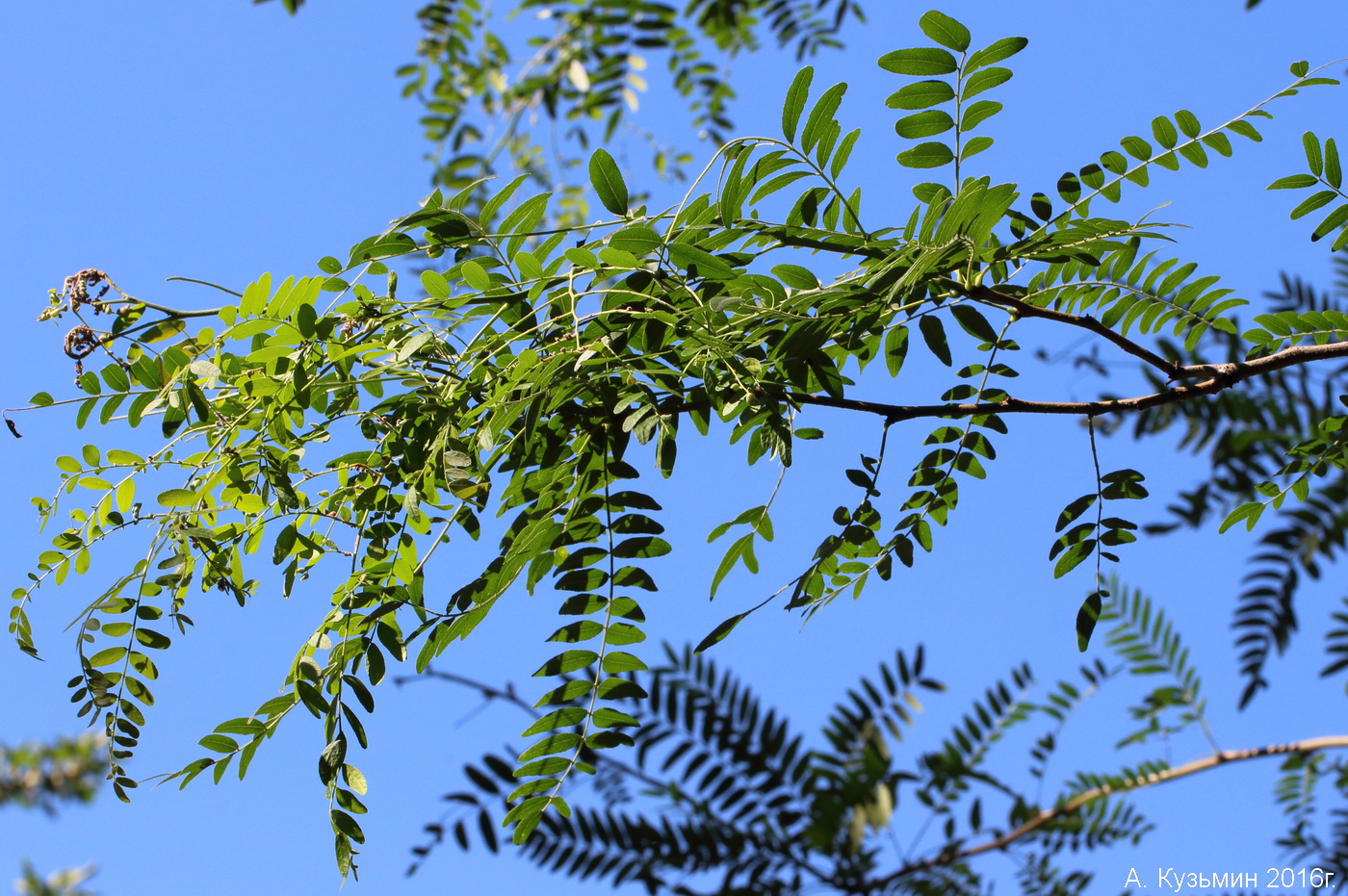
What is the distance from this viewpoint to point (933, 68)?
0.60m

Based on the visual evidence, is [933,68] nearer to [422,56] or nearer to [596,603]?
[596,603]

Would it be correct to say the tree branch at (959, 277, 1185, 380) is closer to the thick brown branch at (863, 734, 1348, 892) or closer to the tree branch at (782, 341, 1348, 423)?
the tree branch at (782, 341, 1348, 423)

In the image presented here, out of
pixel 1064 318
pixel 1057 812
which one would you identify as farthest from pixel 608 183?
pixel 1057 812

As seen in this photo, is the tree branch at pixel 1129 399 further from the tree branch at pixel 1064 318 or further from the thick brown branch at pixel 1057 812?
the thick brown branch at pixel 1057 812

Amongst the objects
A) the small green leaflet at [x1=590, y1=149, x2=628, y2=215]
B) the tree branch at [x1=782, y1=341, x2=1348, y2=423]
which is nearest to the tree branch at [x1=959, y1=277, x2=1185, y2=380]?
the tree branch at [x1=782, y1=341, x2=1348, y2=423]

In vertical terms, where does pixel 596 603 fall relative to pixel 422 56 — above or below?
below

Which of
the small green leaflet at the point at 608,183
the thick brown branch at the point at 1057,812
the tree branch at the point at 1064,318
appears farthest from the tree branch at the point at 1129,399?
the thick brown branch at the point at 1057,812

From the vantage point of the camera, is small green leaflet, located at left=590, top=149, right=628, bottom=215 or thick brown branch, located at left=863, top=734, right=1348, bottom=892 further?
thick brown branch, located at left=863, top=734, right=1348, bottom=892

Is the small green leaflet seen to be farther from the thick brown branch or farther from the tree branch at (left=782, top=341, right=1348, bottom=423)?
the thick brown branch

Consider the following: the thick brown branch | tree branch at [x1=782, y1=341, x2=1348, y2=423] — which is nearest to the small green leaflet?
tree branch at [x1=782, y1=341, x2=1348, y2=423]

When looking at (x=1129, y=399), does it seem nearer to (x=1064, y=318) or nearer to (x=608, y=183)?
(x=1064, y=318)

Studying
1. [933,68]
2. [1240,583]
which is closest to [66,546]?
[933,68]

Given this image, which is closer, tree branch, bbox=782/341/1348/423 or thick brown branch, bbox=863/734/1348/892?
tree branch, bbox=782/341/1348/423

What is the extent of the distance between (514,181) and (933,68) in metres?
0.27
